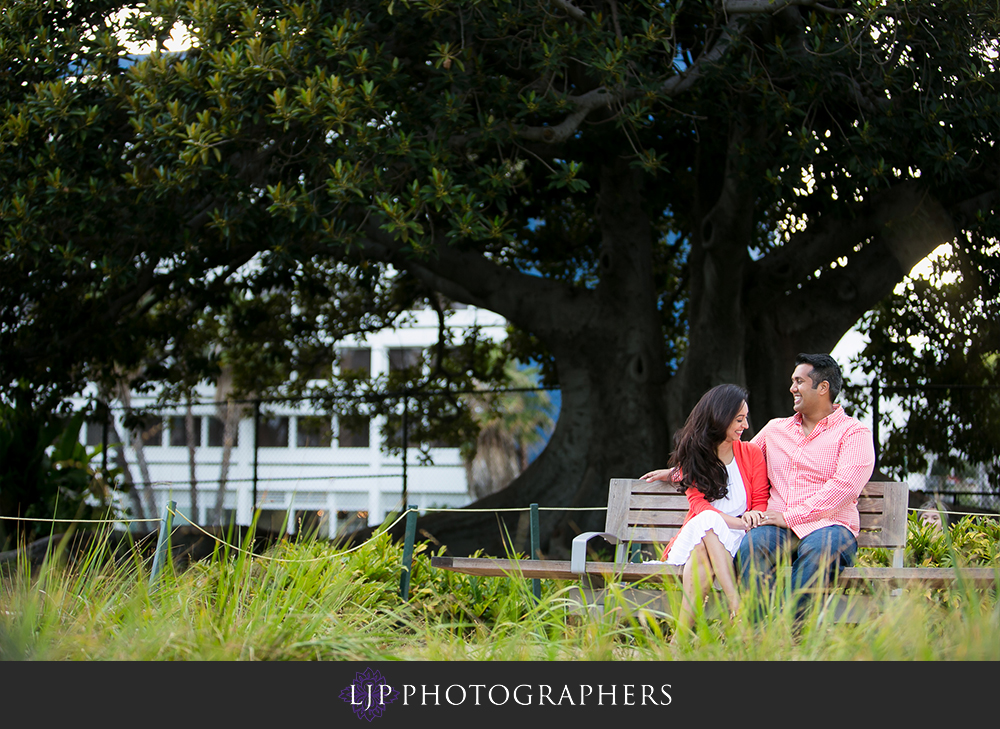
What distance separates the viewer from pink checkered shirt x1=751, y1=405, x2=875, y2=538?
4.50 meters

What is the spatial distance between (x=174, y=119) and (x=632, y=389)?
5.41 m

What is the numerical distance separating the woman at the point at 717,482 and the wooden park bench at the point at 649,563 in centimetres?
19

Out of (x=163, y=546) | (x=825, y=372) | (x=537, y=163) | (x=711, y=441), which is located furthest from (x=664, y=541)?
(x=537, y=163)

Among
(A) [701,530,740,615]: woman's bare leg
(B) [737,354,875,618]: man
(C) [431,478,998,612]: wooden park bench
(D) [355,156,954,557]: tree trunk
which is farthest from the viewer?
(D) [355,156,954,557]: tree trunk

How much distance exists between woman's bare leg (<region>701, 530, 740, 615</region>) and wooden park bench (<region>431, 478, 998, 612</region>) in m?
0.18

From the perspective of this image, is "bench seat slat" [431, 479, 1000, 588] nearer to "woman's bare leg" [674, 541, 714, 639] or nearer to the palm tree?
"woman's bare leg" [674, 541, 714, 639]

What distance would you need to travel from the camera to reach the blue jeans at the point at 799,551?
14.1ft

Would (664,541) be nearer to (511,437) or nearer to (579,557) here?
(579,557)

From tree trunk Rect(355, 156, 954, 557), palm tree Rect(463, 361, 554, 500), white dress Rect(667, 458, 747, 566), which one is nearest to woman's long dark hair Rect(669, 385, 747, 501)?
white dress Rect(667, 458, 747, 566)

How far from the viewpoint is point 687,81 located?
7.80m

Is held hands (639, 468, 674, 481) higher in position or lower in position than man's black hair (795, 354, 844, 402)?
lower

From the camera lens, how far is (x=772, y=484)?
4.83m

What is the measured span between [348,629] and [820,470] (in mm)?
2434
